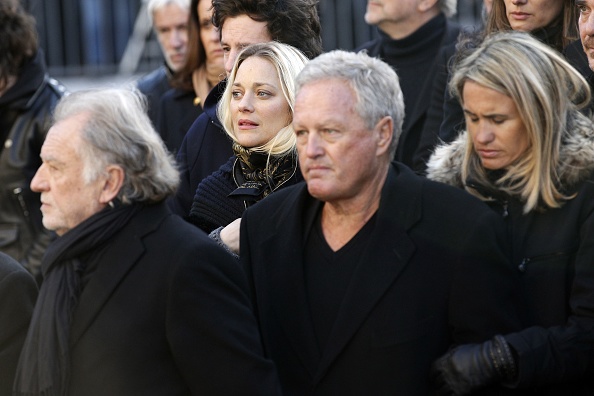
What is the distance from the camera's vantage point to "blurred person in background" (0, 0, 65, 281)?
645 cm

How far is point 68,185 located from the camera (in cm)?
387

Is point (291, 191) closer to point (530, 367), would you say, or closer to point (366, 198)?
point (366, 198)

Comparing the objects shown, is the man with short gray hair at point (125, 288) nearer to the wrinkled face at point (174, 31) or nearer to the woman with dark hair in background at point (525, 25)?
the woman with dark hair in background at point (525, 25)

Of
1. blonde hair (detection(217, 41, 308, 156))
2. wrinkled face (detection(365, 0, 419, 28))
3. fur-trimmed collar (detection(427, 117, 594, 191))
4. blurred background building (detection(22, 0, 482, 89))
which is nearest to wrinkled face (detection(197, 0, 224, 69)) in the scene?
wrinkled face (detection(365, 0, 419, 28))

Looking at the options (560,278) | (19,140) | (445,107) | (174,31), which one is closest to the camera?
(560,278)

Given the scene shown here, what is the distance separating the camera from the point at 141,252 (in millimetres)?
3812

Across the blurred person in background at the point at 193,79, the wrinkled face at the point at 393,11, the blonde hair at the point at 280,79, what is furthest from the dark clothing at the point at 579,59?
the blurred person in background at the point at 193,79

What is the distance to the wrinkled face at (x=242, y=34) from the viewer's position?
5016 mm

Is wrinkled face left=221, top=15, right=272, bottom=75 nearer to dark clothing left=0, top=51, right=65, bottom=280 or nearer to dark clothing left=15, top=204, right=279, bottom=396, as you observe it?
dark clothing left=15, top=204, right=279, bottom=396

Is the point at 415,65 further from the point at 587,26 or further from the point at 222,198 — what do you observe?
the point at 222,198

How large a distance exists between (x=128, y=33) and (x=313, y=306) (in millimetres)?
8408

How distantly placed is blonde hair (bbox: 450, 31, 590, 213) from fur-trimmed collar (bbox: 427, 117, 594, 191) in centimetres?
2

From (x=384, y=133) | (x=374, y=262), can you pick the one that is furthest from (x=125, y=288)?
(x=384, y=133)

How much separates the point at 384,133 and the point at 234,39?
135 cm
